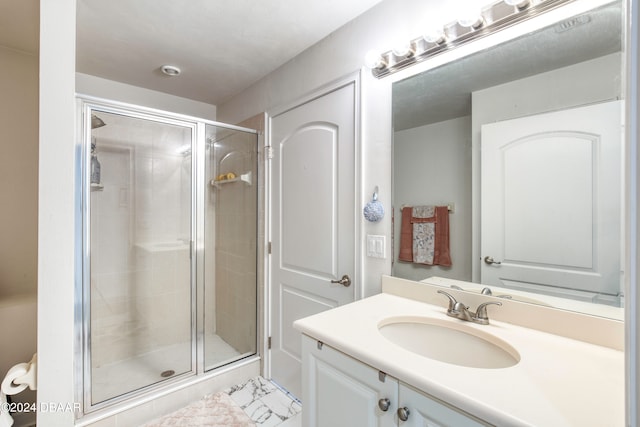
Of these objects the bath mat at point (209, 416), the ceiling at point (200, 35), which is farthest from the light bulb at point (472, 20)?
the bath mat at point (209, 416)

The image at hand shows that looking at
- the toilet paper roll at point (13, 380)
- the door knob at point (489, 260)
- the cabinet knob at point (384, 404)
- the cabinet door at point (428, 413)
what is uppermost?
the door knob at point (489, 260)

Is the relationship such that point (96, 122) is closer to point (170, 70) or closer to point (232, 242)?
point (170, 70)

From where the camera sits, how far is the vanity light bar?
1008mm

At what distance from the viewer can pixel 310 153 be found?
72.1 inches

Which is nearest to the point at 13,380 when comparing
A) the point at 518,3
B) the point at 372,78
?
the point at 372,78

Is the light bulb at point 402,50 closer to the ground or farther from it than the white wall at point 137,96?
closer to the ground

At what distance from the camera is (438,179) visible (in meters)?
1.30

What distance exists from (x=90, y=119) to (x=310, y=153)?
1.31 m

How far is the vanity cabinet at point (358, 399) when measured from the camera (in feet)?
2.35

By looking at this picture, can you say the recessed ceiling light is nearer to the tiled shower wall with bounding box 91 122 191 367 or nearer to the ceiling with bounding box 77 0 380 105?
the ceiling with bounding box 77 0 380 105

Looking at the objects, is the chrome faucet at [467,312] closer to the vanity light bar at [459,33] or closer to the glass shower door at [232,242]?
the vanity light bar at [459,33]

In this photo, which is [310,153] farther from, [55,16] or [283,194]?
[55,16]

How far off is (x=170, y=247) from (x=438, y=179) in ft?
6.69

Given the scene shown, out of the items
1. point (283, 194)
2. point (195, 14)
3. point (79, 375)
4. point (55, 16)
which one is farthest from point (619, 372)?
point (79, 375)
